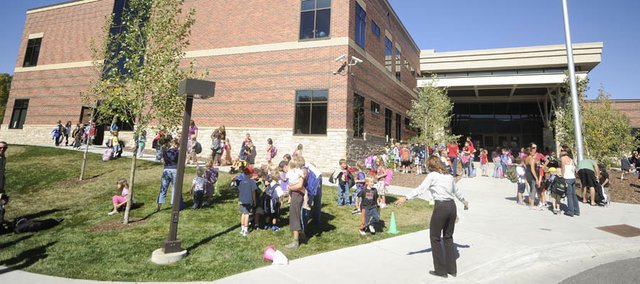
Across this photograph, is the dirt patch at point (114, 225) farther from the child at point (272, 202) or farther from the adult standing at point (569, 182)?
the adult standing at point (569, 182)

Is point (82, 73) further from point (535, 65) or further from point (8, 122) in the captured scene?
point (535, 65)

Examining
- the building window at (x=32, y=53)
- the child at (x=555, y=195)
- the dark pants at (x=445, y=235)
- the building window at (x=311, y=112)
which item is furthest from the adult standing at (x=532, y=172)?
the building window at (x=32, y=53)

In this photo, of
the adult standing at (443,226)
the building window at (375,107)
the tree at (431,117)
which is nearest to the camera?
the adult standing at (443,226)

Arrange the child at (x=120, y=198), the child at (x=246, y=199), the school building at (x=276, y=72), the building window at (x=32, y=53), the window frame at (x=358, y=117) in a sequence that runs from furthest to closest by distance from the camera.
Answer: the building window at (x=32, y=53), the window frame at (x=358, y=117), the school building at (x=276, y=72), the child at (x=120, y=198), the child at (x=246, y=199)

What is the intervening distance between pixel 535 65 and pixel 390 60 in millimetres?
20536

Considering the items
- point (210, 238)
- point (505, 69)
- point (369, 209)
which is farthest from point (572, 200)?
point (505, 69)

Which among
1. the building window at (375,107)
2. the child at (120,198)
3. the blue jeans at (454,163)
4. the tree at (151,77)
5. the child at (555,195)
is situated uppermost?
the building window at (375,107)

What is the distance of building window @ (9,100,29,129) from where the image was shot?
24.8 meters

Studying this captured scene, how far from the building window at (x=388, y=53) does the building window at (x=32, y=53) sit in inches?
1163

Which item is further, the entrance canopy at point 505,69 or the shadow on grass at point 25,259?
the entrance canopy at point 505,69

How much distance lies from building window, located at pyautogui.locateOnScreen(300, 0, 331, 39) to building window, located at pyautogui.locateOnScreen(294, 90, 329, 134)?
3473 mm

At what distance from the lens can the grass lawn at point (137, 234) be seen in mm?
4980

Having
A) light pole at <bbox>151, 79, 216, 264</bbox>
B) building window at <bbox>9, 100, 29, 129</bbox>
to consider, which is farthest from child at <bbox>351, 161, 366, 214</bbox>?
building window at <bbox>9, 100, 29, 129</bbox>

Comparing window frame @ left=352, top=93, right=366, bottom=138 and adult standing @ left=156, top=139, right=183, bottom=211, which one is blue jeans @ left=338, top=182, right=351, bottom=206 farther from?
window frame @ left=352, top=93, right=366, bottom=138
